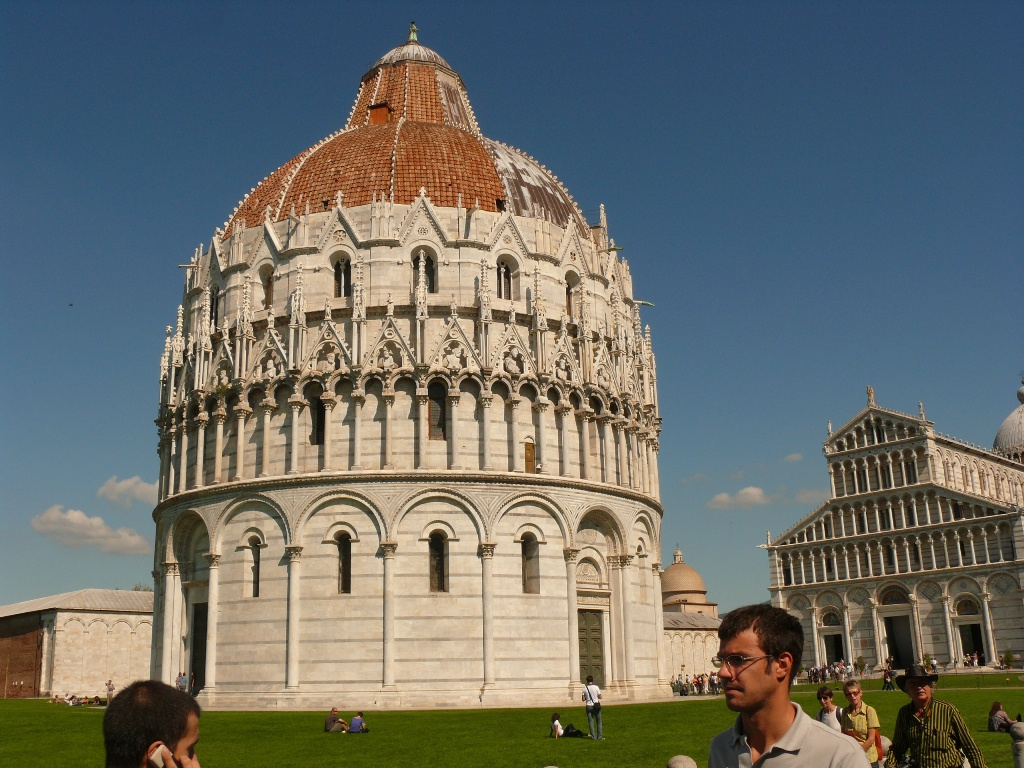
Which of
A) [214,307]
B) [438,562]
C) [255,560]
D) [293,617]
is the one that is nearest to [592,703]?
[438,562]

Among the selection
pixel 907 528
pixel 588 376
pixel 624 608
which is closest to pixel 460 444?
pixel 588 376

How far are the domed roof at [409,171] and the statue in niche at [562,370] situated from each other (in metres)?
6.73

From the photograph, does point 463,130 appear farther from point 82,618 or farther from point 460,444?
point 82,618

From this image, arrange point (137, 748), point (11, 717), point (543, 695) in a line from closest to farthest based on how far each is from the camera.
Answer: point (137, 748) → point (11, 717) → point (543, 695)

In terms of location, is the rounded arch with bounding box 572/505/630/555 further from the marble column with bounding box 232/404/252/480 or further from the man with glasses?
the man with glasses

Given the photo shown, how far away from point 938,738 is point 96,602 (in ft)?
216

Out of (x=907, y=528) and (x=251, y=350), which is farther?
(x=907, y=528)

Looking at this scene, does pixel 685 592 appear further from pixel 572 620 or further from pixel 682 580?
pixel 572 620

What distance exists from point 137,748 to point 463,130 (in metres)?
45.5

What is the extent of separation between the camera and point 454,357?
39625mm

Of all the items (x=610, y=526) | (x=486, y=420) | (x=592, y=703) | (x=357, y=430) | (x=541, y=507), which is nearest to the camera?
(x=592, y=703)

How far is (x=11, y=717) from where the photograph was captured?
1314 inches

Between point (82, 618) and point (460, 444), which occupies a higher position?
point (460, 444)

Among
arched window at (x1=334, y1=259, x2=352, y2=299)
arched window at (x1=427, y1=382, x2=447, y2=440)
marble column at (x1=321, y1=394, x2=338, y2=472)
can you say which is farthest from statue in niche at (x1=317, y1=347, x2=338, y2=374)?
arched window at (x1=427, y1=382, x2=447, y2=440)
